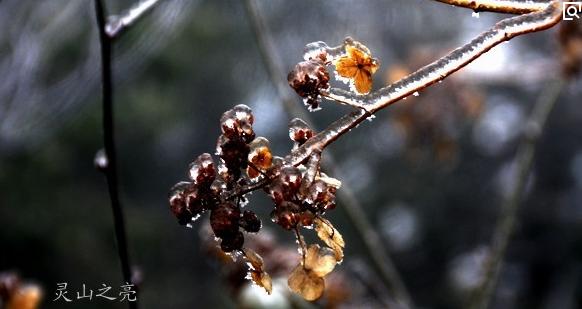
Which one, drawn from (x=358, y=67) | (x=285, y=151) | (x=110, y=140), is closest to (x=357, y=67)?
(x=358, y=67)

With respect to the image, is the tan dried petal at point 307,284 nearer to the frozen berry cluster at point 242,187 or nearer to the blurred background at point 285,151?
the frozen berry cluster at point 242,187

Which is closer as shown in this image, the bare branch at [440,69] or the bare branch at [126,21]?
the bare branch at [440,69]

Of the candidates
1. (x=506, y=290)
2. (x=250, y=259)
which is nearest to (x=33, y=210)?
(x=506, y=290)

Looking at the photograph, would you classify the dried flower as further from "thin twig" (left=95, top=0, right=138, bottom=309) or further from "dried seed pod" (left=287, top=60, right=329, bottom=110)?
"thin twig" (left=95, top=0, right=138, bottom=309)

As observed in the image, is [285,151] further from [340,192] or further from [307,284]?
[307,284]

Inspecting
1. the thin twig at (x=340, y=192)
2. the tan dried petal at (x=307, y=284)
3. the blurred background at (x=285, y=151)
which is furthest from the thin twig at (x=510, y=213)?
the blurred background at (x=285, y=151)
